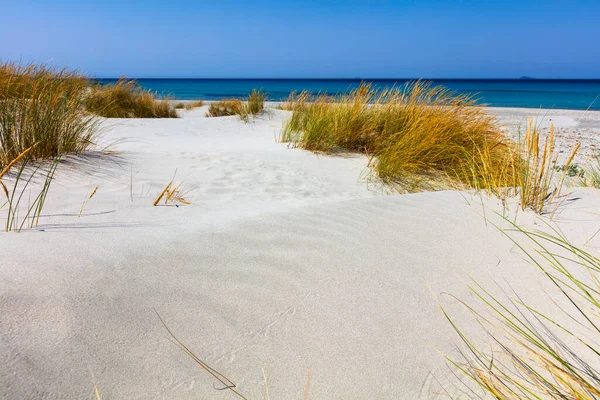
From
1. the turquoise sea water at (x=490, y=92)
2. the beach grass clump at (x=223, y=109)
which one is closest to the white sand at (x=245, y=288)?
the turquoise sea water at (x=490, y=92)

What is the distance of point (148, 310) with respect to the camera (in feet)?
4.33

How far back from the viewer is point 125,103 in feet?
28.6

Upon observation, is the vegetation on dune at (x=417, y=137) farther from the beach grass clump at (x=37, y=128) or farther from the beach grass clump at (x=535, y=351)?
the beach grass clump at (x=37, y=128)

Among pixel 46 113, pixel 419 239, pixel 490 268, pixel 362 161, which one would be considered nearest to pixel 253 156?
pixel 362 161

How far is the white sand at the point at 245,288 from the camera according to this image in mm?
1100

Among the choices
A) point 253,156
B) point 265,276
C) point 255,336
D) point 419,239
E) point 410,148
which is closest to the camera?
point 255,336

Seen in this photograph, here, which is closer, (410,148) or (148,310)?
(148,310)

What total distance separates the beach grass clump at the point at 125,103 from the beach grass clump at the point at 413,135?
4.76 meters

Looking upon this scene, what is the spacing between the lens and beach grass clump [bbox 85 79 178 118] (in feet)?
26.2

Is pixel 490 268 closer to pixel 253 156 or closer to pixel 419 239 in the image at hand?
pixel 419 239

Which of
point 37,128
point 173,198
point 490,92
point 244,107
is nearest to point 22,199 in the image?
point 173,198

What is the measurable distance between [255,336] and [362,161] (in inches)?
135

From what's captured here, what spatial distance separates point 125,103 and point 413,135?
7.18 m

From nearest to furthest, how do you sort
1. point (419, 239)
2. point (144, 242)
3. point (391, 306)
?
point (391, 306) → point (144, 242) → point (419, 239)
